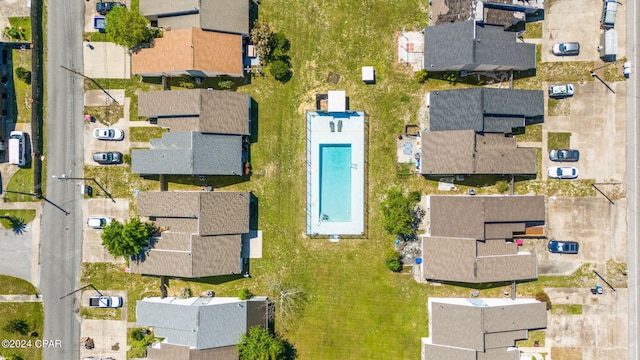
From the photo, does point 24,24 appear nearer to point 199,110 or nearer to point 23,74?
point 23,74

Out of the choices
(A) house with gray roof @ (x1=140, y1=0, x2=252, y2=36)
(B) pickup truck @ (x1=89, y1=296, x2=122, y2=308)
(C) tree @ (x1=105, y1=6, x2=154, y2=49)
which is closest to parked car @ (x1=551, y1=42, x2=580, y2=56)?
(A) house with gray roof @ (x1=140, y1=0, x2=252, y2=36)

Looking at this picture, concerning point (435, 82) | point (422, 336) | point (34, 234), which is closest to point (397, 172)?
point (435, 82)

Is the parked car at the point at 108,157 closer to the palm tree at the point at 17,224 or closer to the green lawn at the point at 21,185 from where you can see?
the green lawn at the point at 21,185

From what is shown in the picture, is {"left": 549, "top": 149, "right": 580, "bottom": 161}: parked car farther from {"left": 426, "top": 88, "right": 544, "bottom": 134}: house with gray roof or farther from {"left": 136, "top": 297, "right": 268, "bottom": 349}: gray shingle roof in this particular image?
{"left": 136, "top": 297, "right": 268, "bottom": 349}: gray shingle roof

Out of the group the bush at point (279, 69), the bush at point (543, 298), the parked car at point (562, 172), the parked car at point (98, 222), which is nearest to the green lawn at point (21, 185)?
the parked car at point (98, 222)

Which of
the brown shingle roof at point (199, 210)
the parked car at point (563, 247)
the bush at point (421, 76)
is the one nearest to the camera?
the brown shingle roof at point (199, 210)

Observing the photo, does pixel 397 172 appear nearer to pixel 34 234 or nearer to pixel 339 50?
pixel 339 50
